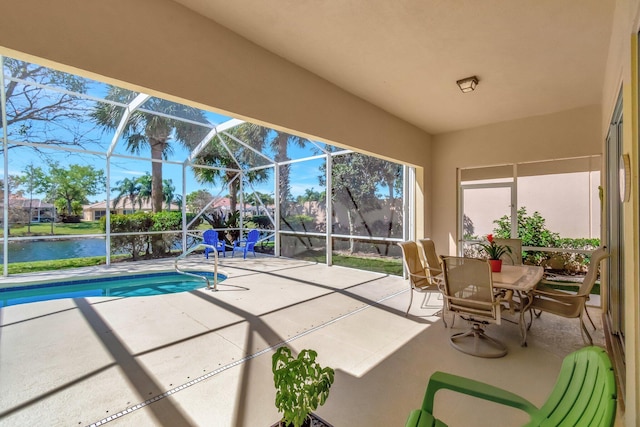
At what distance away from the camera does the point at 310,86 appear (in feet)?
10.9

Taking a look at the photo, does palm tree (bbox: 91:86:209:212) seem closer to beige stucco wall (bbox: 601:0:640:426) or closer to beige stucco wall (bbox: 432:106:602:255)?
beige stucco wall (bbox: 432:106:602:255)

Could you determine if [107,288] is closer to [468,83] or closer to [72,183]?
[72,183]

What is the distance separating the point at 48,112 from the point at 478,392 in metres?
9.62

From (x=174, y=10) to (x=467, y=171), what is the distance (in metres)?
5.42

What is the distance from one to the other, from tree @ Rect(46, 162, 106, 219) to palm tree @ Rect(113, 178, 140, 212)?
0.47 meters

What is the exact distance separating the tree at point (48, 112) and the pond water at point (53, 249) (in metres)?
2.28

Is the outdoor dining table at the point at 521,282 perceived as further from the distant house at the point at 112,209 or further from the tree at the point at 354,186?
the distant house at the point at 112,209

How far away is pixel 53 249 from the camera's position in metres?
7.05

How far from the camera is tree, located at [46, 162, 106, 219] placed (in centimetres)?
718

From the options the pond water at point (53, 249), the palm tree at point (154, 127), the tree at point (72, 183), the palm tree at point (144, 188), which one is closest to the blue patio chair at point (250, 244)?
the palm tree at point (154, 127)

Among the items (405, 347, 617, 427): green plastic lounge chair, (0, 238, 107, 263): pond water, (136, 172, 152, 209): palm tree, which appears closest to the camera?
(405, 347, 617, 427): green plastic lounge chair

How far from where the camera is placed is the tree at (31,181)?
663 cm

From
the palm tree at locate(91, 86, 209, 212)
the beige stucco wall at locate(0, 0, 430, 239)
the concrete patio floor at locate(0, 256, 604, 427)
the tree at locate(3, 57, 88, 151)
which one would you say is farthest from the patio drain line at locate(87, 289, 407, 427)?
the tree at locate(3, 57, 88, 151)

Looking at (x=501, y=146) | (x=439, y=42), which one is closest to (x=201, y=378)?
(x=439, y=42)
